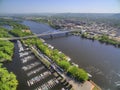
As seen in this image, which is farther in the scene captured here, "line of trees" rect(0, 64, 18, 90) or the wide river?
the wide river

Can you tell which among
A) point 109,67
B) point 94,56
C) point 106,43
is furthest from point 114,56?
point 106,43

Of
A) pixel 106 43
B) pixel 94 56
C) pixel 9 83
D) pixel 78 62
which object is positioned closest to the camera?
pixel 9 83

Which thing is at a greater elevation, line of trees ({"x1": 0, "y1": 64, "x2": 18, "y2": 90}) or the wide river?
line of trees ({"x1": 0, "y1": 64, "x2": 18, "y2": 90})

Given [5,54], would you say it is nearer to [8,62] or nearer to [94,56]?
[8,62]

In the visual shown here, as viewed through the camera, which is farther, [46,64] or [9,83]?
[46,64]

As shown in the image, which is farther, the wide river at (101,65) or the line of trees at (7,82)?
the wide river at (101,65)

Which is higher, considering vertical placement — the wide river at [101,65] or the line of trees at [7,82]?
the line of trees at [7,82]

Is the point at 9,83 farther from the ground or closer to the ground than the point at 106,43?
farther from the ground

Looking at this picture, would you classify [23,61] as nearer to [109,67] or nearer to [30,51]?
[30,51]

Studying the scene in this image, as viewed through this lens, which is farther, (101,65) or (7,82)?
(101,65)

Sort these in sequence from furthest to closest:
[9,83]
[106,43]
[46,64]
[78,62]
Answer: [106,43], [78,62], [46,64], [9,83]

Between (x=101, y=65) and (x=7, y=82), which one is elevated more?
(x=7, y=82)
